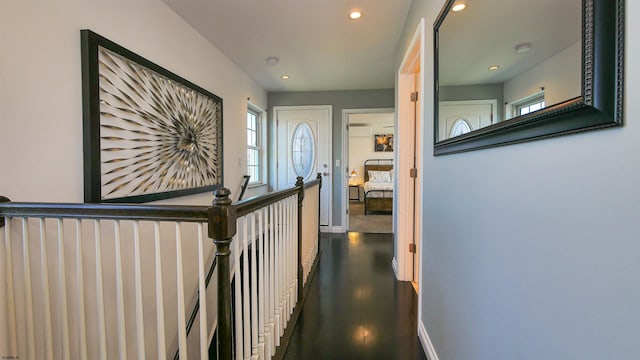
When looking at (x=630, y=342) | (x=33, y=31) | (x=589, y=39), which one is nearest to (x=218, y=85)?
(x=33, y=31)

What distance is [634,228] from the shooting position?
0.49m

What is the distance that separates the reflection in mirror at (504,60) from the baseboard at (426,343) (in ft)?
3.91

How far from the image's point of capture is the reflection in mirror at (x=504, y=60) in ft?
2.16

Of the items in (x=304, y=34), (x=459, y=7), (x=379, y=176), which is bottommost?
(x=379, y=176)

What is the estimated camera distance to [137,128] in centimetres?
199

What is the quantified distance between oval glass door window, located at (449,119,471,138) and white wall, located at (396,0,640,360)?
105 millimetres

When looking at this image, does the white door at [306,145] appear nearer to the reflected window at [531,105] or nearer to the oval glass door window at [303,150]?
the oval glass door window at [303,150]

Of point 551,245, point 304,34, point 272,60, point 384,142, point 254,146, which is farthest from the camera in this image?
point 384,142

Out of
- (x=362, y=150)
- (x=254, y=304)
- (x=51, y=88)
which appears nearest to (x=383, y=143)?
(x=362, y=150)

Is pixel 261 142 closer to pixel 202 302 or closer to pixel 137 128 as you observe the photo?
pixel 137 128

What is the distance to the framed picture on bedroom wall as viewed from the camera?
8.38m

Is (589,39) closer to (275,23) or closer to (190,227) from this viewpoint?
(275,23)

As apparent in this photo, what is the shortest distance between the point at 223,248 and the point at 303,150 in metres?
3.98

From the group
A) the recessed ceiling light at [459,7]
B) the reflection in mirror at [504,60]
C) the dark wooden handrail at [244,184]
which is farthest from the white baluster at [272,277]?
the dark wooden handrail at [244,184]
